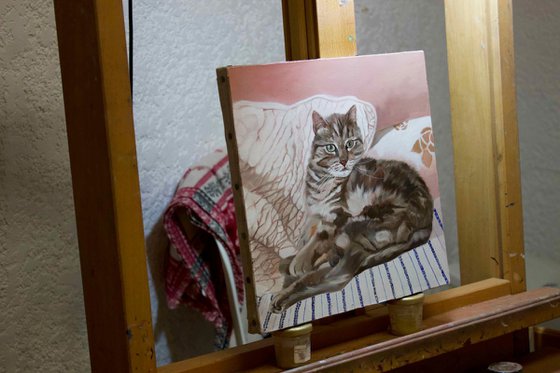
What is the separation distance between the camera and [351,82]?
1.01m

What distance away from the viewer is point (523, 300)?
117 centimetres

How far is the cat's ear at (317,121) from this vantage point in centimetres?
98

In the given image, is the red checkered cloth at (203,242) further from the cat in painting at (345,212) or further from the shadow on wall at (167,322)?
the cat in painting at (345,212)

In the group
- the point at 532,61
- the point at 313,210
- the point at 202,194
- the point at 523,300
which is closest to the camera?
the point at 313,210

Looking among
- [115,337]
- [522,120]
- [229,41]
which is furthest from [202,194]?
[522,120]

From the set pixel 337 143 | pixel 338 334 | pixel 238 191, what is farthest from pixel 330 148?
pixel 338 334

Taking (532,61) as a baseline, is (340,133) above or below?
below

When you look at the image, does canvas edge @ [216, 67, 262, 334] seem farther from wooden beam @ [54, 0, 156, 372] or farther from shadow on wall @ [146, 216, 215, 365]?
shadow on wall @ [146, 216, 215, 365]

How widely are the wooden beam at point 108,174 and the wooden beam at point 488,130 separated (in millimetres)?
611

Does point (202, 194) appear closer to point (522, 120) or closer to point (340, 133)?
point (340, 133)

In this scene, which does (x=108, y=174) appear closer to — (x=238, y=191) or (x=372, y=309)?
(x=238, y=191)

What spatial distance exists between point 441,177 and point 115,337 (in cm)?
131

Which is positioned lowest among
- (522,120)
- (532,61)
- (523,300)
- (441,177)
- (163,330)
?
(163,330)

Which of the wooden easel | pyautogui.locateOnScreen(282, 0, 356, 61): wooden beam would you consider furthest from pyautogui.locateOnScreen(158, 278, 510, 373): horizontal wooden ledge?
pyautogui.locateOnScreen(282, 0, 356, 61): wooden beam
